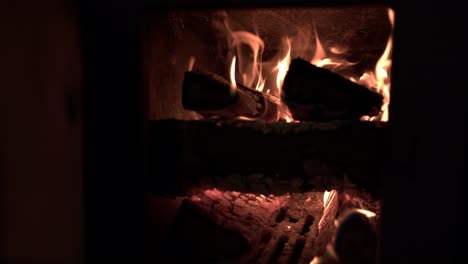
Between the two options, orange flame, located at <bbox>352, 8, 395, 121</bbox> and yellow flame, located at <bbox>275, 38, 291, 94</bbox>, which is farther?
yellow flame, located at <bbox>275, 38, 291, 94</bbox>

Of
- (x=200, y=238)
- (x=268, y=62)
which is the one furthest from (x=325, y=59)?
(x=200, y=238)

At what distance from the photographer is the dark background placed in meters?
0.64

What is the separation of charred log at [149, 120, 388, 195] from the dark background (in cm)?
5

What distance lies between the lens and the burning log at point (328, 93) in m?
0.84

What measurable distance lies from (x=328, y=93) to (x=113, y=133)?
50 centimetres

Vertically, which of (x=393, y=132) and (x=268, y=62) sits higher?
(x=268, y=62)

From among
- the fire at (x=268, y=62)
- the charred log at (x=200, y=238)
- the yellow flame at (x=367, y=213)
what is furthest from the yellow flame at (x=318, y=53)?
the charred log at (x=200, y=238)

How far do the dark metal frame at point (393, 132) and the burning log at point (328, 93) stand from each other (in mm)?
114

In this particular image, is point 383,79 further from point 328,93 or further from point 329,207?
point 329,207

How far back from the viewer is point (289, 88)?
854mm

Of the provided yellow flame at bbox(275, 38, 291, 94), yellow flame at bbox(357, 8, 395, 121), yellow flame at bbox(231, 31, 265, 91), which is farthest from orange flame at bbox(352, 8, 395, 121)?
yellow flame at bbox(231, 31, 265, 91)

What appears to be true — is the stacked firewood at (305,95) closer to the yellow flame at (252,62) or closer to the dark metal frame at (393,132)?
the dark metal frame at (393,132)

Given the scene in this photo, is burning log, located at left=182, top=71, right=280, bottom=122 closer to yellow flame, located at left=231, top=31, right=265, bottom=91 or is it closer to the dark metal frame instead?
the dark metal frame

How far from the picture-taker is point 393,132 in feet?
2.41
